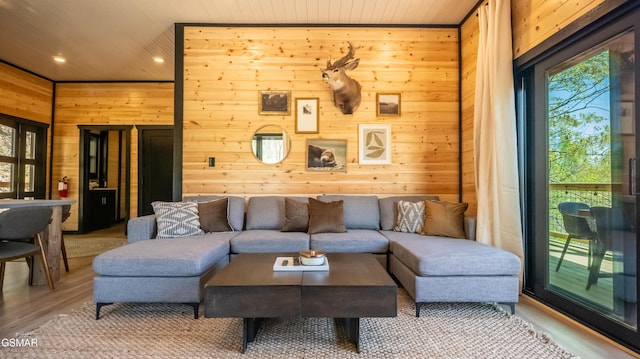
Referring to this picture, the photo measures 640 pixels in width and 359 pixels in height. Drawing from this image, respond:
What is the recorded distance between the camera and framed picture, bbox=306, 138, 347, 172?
393 centimetres

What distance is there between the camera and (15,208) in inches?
108

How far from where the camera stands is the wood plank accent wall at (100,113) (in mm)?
6055

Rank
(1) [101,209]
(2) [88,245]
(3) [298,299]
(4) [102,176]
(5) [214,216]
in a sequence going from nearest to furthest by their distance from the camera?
(3) [298,299] → (5) [214,216] → (2) [88,245] → (1) [101,209] → (4) [102,176]

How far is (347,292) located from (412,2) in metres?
3.31

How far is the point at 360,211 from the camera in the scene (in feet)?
11.7

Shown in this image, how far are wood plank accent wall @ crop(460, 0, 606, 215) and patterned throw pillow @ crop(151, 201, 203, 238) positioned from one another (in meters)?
3.19

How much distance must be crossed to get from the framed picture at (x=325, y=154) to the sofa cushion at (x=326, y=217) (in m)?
0.69

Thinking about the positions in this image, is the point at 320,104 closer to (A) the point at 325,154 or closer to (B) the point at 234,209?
(A) the point at 325,154

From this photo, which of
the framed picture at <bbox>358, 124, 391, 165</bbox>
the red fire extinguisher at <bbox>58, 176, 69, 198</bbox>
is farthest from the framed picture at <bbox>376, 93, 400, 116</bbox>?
the red fire extinguisher at <bbox>58, 176, 69, 198</bbox>

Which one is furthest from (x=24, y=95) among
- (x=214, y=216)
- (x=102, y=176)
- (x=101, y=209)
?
(x=214, y=216)

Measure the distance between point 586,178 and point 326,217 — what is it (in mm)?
2204

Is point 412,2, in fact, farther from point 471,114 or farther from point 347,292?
point 347,292

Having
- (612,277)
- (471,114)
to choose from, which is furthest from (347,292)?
(471,114)

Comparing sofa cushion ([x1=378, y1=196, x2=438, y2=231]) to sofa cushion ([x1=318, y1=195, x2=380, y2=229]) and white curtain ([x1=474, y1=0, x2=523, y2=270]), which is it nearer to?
sofa cushion ([x1=318, y1=195, x2=380, y2=229])
